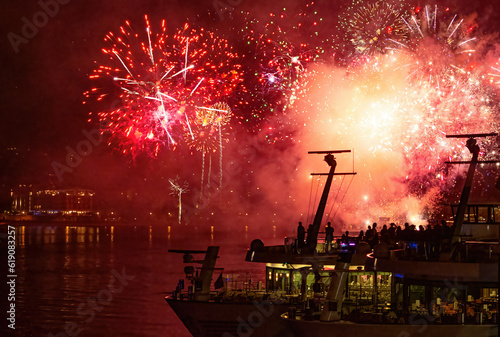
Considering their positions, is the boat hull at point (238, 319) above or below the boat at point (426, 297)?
below

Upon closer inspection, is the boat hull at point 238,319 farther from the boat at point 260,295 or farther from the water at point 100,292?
the water at point 100,292

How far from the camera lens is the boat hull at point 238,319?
3278 cm

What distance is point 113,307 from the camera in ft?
176

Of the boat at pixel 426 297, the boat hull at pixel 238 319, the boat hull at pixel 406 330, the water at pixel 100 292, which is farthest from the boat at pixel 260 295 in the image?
the boat hull at pixel 406 330

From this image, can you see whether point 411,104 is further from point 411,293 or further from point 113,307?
point 113,307

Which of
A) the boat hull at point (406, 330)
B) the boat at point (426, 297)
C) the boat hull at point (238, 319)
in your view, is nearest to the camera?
the boat hull at point (406, 330)

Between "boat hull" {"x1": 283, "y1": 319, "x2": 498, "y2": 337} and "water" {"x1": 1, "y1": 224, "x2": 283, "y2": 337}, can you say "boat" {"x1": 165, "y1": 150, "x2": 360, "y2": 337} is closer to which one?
"water" {"x1": 1, "y1": 224, "x2": 283, "y2": 337}

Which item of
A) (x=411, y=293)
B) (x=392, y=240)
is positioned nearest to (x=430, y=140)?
(x=392, y=240)

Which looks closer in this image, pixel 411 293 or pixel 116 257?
pixel 411 293

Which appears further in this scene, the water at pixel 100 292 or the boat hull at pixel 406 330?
Result: the water at pixel 100 292

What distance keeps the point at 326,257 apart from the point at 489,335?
32.5 feet

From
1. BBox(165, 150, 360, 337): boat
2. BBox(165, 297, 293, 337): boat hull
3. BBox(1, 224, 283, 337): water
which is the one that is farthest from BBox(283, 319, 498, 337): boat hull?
BBox(1, 224, 283, 337): water

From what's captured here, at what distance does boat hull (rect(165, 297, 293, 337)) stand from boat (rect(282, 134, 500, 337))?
A: 4357 mm

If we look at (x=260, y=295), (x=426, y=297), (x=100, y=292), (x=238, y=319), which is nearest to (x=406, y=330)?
(x=426, y=297)
